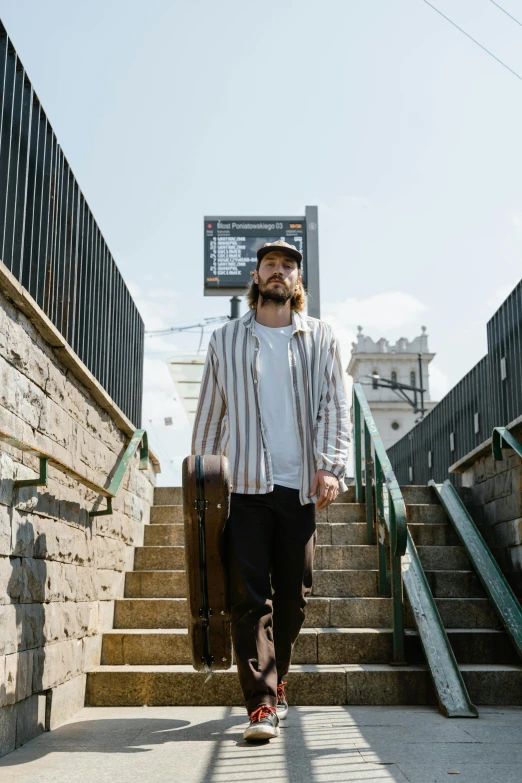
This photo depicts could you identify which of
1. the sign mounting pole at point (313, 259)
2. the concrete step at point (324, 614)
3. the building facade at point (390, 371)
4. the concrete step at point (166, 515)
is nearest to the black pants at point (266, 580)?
the concrete step at point (324, 614)

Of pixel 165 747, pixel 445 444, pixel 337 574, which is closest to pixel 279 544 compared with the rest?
pixel 165 747

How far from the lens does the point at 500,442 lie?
18.0ft

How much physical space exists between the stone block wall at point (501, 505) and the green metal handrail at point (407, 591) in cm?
64

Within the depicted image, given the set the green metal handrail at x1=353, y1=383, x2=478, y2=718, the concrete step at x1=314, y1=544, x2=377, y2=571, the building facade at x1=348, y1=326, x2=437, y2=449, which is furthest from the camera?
the building facade at x1=348, y1=326, x2=437, y2=449

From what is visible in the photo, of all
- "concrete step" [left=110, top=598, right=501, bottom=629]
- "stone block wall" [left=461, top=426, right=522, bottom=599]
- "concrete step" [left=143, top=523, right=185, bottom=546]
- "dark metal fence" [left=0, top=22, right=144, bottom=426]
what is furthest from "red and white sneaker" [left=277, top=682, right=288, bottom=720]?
"concrete step" [left=143, top=523, right=185, bottom=546]

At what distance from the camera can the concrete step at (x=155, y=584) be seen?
5395mm

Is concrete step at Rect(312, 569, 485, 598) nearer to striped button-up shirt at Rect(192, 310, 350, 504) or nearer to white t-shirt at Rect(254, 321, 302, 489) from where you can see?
striped button-up shirt at Rect(192, 310, 350, 504)

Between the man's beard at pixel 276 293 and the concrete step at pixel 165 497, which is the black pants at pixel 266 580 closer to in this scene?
the man's beard at pixel 276 293

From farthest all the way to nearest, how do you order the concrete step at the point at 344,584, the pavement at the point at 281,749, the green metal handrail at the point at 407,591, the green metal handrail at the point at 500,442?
the concrete step at the point at 344,584, the green metal handrail at the point at 500,442, the green metal handrail at the point at 407,591, the pavement at the point at 281,749

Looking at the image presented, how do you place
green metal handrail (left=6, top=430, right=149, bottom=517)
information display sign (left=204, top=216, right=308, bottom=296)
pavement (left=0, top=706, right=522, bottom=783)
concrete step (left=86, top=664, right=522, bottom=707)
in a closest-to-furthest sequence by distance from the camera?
pavement (left=0, top=706, right=522, bottom=783), green metal handrail (left=6, top=430, right=149, bottom=517), concrete step (left=86, top=664, right=522, bottom=707), information display sign (left=204, top=216, right=308, bottom=296)

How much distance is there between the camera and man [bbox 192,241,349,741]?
11.1 ft

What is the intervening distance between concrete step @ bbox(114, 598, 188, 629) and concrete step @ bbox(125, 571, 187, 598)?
0.21 m

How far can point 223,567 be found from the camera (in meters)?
3.44

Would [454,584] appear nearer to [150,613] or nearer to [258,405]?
[150,613]
